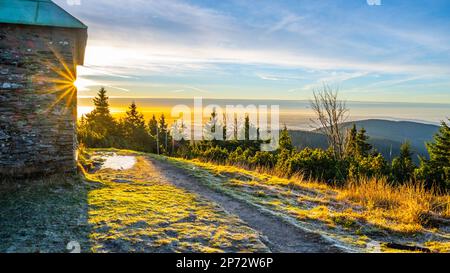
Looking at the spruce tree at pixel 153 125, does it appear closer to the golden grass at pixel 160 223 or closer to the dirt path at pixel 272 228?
the dirt path at pixel 272 228

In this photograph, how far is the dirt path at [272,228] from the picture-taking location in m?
5.42

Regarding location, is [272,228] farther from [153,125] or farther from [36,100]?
[153,125]

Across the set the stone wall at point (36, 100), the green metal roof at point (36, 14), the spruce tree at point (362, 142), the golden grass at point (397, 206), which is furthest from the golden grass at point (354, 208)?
the spruce tree at point (362, 142)

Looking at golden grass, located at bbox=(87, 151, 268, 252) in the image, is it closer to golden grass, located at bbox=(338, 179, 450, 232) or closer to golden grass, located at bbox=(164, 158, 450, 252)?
golden grass, located at bbox=(164, 158, 450, 252)

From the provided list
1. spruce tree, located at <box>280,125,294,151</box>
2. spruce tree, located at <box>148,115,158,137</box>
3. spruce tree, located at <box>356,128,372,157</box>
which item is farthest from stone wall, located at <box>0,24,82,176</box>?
spruce tree, located at <box>148,115,158,137</box>

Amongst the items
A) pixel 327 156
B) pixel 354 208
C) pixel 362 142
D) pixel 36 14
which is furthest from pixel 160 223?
pixel 362 142

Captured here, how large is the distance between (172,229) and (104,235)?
115 centimetres

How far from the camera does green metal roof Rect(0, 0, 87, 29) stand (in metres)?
7.85

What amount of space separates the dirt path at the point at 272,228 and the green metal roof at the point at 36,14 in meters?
5.41


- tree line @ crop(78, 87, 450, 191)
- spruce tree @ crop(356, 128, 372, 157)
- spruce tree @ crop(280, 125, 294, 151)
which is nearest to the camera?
tree line @ crop(78, 87, 450, 191)

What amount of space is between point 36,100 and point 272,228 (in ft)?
22.0

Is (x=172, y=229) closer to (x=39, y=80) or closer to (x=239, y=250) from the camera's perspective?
(x=239, y=250)

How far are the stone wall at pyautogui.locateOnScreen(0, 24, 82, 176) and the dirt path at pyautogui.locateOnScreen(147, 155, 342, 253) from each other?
11.6 feet
